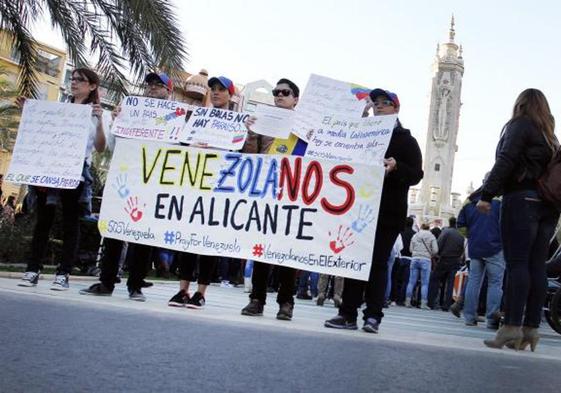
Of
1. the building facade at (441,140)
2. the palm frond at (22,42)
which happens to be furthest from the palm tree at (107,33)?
the building facade at (441,140)

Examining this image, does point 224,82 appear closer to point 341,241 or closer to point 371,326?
point 341,241

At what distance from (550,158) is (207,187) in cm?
286

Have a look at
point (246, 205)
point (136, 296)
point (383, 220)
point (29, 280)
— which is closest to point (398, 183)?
point (383, 220)

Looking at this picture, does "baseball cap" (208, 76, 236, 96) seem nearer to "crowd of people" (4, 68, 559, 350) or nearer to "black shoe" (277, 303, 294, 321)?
"crowd of people" (4, 68, 559, 350)

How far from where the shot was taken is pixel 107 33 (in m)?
10.4

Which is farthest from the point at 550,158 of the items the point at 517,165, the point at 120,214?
the point at 120,214

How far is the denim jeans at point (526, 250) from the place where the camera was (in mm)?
5047

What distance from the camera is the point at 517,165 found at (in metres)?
5.23

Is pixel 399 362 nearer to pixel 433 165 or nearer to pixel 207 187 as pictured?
pixel 207 187

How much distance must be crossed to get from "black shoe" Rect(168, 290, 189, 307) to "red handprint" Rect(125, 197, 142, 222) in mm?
883

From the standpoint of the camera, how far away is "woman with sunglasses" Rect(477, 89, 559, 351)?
506cm

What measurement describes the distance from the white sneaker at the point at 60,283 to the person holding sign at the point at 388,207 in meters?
2.40

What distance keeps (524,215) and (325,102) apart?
198 centimetres

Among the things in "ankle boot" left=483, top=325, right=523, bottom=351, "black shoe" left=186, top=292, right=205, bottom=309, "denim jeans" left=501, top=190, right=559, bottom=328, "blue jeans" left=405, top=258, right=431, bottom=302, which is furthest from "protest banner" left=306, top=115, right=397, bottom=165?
"blue jeans" left=405, top=258, right=431, bottom=302
